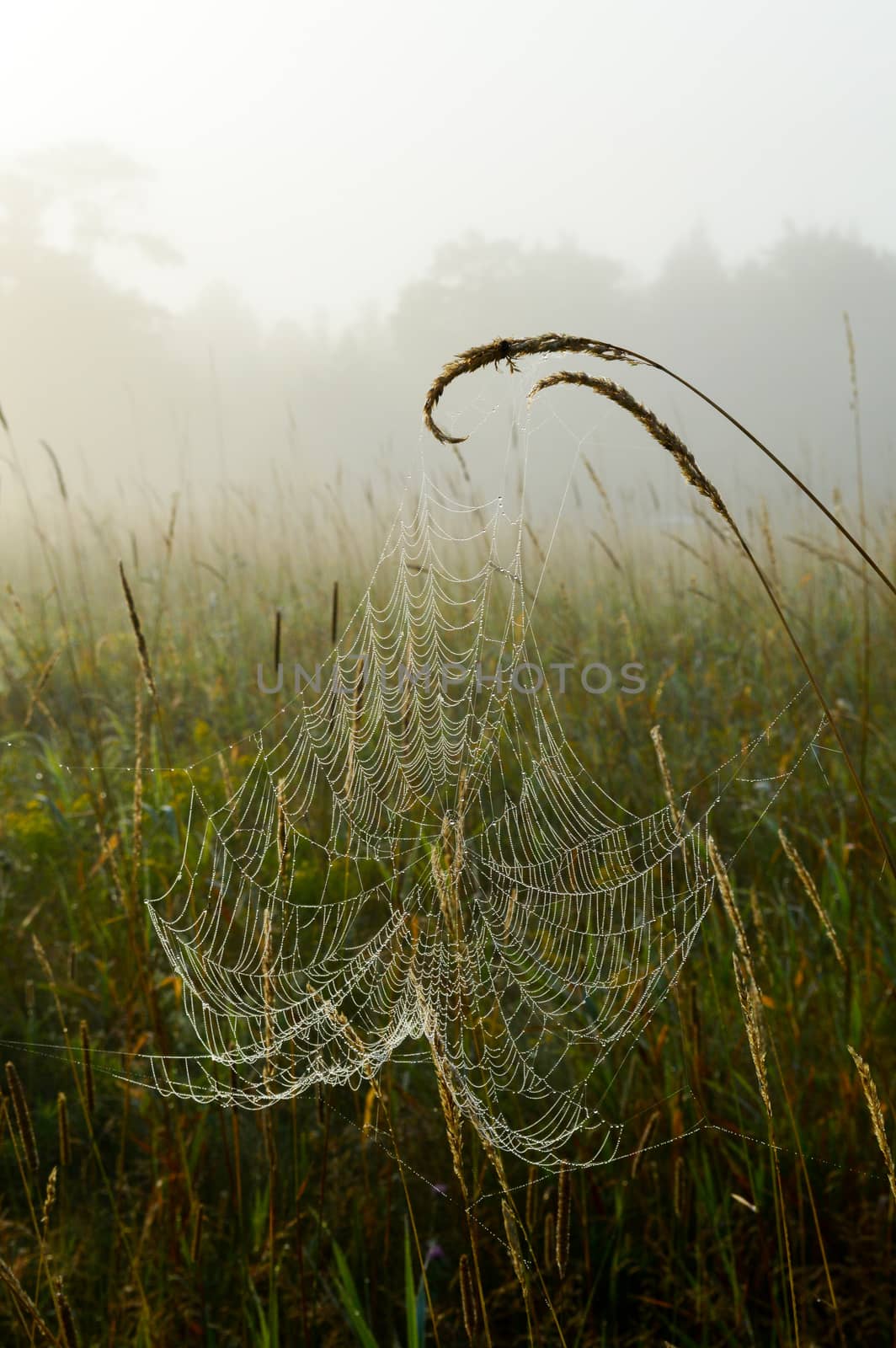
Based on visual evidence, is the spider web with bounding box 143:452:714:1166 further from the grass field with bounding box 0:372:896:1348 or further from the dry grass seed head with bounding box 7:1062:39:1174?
the dry grass seed head with bounding box 7:1062:39:1174

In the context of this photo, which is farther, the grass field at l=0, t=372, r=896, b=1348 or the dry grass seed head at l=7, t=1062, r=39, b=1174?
the grass field at l=0, t=372, r=896, b=1348

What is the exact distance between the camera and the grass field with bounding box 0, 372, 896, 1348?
185 centimetres

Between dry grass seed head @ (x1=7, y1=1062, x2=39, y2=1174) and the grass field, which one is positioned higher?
dry grass seed head @ (x1=7, y1=1062, x2=39, y2=1174)

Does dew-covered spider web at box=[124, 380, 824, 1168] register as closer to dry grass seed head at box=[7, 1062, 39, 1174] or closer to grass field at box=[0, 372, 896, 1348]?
grass field at box=[0, 372, 896, 1348]

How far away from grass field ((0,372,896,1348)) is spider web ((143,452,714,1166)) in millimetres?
111

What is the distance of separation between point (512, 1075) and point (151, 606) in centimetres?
461

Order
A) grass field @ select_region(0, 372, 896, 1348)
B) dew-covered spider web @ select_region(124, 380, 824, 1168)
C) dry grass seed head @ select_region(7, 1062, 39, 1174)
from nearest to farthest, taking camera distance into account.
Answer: dry grass seed head @ select_region(7, 1062, 39, 1174) → grass field @ select_region(0, 372, 896, 1348) → dew-covered spider web @ select_region(124, 380, 824, 1168)

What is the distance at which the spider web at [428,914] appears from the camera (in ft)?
7.40

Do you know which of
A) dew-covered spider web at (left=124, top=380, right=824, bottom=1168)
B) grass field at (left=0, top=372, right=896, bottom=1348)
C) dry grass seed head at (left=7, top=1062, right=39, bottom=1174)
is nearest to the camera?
dry grass seed head at (left=7, top=1062, right=39, bottom=1174)

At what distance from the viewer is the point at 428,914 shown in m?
2.54

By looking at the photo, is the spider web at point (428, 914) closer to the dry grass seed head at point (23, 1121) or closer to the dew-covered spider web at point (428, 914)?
the dew-covered spider web at point (428, 914)

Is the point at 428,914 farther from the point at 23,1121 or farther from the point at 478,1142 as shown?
the point at 23,1121

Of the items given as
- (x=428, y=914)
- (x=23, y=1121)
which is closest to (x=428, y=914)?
(x=428, y=914)

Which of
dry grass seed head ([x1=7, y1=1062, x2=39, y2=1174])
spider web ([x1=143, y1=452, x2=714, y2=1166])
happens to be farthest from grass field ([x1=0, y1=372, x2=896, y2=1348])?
spider web ([x1=143, y1=452, x2=714, y2=1166])
